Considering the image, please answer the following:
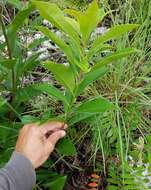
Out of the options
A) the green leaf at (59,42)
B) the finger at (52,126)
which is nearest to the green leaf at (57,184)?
the finger at (52,126)

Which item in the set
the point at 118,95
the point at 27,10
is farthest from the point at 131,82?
the point at 27,10

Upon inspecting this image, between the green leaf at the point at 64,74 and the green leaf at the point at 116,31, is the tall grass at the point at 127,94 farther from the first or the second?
the green leaf at the point at 116,31

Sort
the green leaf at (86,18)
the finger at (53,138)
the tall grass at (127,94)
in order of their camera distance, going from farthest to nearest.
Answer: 1. the tall grass at (127,94)
2. the finger at (53,138)
3. the green leaf at (86,18)

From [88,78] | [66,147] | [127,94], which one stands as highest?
[88,78]

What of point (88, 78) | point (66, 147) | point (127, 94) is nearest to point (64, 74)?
point (88, 78)

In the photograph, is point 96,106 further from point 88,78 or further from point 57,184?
point 57,184

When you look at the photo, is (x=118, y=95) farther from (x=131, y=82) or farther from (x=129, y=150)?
(x=129, y=150)

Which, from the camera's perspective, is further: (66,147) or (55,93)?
(66,147)

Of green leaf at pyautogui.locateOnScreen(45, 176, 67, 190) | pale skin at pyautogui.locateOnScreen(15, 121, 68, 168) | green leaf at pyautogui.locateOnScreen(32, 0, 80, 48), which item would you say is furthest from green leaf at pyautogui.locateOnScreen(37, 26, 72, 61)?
green leaf at pyautogui.locateOnScreen(45, 176, 67, 190)
